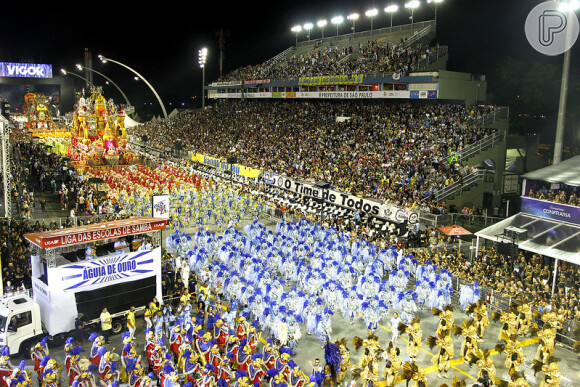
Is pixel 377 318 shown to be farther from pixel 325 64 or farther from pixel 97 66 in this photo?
pixel 97 66

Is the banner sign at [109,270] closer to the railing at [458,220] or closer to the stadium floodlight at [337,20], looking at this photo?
the railing at [458,220]

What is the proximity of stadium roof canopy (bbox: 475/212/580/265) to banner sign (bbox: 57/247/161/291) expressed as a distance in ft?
42.3

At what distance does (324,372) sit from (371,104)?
101ft

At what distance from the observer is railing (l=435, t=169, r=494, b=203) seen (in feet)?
83.6

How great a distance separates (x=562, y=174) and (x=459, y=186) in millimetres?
5628

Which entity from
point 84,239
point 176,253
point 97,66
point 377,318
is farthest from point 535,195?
point 97,66

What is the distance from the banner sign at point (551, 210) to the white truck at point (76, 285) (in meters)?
15.1

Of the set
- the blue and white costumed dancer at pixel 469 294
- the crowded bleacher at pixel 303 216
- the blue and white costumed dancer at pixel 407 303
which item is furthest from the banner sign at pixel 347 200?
the blue and white costumed dancer at pixel 407 303

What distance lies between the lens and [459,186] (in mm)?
25875

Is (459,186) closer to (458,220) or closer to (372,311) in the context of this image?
(458,220)

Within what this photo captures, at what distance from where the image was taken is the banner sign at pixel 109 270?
13.7m

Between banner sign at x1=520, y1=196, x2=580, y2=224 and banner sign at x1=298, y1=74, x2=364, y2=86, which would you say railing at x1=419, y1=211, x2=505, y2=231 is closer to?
banner sign at x1=520, y1=196, x2=580, y2=224

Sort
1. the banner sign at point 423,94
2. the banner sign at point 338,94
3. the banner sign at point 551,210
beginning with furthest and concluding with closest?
the banner sign at point 338,94
the banner sign at point 423,94
the banner sign at point 551,210

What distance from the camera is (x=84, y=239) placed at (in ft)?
46.8
